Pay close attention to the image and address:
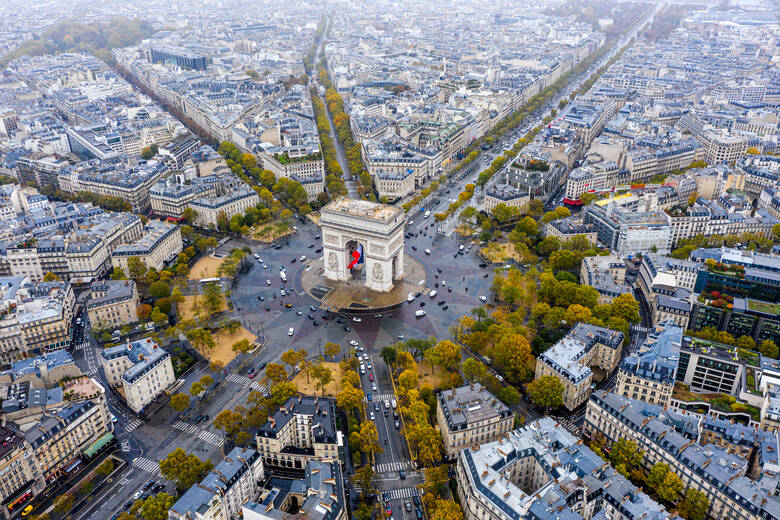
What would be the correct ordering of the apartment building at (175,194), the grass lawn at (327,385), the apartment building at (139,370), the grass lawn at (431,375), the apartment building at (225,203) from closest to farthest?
the apartment building at (139,370) → the grass lawn at (327,385) → the grass lawn at (431,375) → the apartment building at (225,203) → the apartment building at (175,194)

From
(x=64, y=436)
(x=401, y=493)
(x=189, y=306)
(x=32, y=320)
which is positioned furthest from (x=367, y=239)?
(x=64, y=436)

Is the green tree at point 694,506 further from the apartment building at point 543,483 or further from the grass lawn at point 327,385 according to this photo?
the grass lawn at point 327,385

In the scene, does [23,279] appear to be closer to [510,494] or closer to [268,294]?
[268,294]

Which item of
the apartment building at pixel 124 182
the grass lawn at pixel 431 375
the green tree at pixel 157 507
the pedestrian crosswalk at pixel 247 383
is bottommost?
the grass lawn at pixel 431 375

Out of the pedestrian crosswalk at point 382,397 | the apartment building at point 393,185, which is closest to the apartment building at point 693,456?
the pedestrian crosswalk at point 382,397

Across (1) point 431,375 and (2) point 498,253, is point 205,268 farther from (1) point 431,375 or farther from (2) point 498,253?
(2) point 498,253
